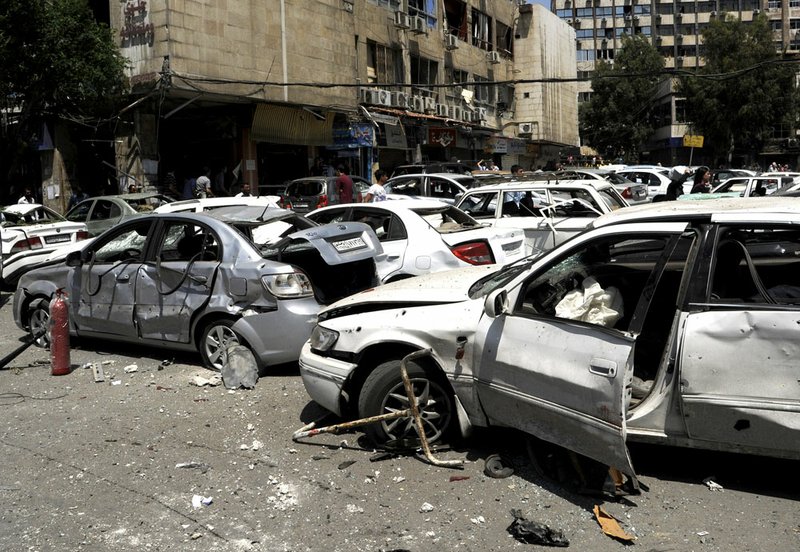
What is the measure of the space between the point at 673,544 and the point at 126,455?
3.66 meters

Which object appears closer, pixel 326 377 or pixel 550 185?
pixel 326 377

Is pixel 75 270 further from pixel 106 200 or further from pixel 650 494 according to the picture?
pixel 106 200

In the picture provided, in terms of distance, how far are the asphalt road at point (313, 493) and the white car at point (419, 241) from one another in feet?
8.56

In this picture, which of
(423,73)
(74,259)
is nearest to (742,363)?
(74,259)

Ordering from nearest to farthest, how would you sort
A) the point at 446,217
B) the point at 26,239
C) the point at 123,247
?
the point at 123,247 → the point at 446,217 → the point at 26,239

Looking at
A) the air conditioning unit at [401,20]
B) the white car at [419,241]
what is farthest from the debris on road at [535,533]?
the air conditioning unit at [401,20]

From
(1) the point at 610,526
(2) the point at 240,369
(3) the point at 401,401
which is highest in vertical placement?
(3) the point at 401,401

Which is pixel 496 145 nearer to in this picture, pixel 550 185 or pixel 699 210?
pixel 550 185

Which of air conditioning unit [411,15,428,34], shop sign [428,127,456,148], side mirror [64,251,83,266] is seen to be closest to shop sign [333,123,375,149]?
shop sign [428,127,456,148]

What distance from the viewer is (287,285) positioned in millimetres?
6832

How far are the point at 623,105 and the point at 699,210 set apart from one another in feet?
203

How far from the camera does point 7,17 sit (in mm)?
17281

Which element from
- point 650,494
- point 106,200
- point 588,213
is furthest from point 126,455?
point 106,200

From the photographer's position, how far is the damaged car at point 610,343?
3.96 metres
